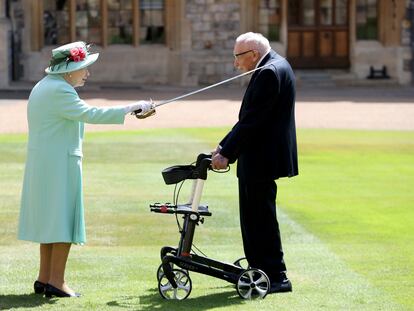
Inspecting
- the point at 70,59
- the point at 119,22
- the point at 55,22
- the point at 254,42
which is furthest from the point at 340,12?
the point at 70,59

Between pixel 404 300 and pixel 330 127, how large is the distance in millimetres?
13975

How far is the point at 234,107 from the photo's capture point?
86.5 feet

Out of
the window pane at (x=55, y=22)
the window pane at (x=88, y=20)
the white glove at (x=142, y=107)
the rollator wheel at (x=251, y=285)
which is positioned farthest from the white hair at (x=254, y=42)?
the window pane at (x=55, y=22)

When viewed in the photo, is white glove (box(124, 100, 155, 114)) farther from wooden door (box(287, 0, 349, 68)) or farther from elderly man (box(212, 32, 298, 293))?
wooden door (box(287, 0, 349, 68))

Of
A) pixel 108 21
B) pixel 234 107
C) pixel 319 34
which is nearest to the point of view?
pixel 234 107

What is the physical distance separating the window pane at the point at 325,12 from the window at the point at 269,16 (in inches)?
50.2

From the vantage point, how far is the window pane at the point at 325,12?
34.7 m

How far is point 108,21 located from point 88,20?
0.52m

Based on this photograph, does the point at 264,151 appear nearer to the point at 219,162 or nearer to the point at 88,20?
the point at 219,162

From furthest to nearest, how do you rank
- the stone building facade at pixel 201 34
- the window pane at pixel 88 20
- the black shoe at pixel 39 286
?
the window pane at pixel 88 20 < the stone building facade at pixel 201 34 < the black shoe at pixel 39 286

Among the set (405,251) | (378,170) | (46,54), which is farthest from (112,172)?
(46,54)

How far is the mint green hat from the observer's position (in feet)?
27.9

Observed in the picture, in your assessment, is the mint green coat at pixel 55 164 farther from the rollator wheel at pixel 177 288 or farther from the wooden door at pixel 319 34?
the wooden door at pixel 319 34

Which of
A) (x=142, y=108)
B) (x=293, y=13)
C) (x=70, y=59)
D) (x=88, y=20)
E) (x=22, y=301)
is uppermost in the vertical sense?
(x=70, y=59)
